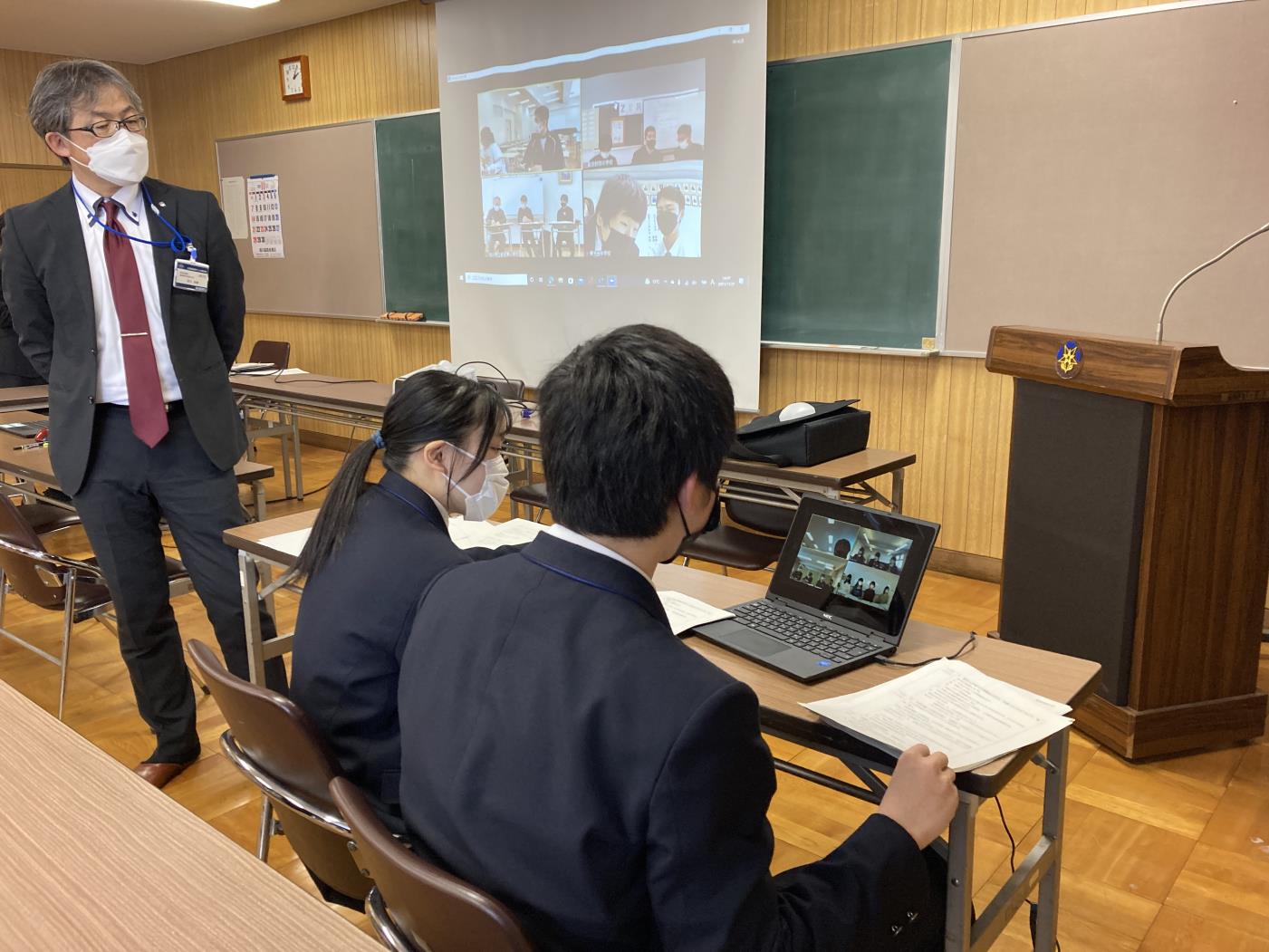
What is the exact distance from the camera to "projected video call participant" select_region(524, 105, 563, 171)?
4746mm

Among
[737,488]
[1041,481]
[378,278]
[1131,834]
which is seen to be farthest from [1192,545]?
[378,278]

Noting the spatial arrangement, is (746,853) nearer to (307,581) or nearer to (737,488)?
(307,581)

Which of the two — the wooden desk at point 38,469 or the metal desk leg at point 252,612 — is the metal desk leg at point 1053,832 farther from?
the wooden desk at point 38,469

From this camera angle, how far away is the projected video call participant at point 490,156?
502cm

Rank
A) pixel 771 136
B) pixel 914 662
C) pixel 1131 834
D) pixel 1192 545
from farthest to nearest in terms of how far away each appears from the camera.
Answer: pixel 771 136 < pixel 1192 545 < pixel 1131 834 < pixel 914 662

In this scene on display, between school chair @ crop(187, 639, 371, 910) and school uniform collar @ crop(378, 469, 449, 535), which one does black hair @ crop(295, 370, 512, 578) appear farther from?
school chair @ crop(187, 639, 371, 910)

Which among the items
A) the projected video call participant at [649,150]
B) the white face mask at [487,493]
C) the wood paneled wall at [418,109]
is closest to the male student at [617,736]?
the white face mask at [487,493]

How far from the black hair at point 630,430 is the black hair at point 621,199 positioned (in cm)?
369

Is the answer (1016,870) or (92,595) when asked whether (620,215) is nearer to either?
(92,595)

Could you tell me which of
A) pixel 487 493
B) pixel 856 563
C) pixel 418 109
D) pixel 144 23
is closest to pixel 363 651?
pixel 487 493

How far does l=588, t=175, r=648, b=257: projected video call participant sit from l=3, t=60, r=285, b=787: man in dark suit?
2390mm

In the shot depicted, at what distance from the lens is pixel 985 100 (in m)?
3.53

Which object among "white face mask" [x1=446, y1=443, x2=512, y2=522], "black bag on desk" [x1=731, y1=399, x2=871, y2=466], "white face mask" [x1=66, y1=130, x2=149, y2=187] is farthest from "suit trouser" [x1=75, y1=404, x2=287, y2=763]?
"black bag on desk" [x1=731, y1=399, x2=871, y2=466]

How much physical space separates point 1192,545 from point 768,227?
2.35 metres
